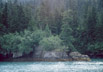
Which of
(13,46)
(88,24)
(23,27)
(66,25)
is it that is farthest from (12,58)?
(88,24)

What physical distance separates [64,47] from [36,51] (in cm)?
644

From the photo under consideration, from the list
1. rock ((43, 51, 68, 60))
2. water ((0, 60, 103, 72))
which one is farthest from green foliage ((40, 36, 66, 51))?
water ((0, 60, 103, 72))

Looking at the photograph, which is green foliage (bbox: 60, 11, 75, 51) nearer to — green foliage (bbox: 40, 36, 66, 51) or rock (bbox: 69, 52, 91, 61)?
green foliage (bbox: 40, 36, 66, 51)

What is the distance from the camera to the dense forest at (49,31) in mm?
49562

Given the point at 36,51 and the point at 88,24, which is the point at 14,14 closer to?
the point at 36,51

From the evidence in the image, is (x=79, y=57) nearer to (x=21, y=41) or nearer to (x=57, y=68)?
(x=21, y=41)

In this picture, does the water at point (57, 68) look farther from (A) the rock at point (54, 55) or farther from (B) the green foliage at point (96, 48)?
(B) the green foliage at point (96, 48)

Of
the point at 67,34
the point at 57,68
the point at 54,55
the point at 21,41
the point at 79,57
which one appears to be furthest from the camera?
the point at 67,34

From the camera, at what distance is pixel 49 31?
53250mm

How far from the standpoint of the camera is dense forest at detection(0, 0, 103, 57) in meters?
49.6

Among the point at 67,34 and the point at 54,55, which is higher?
the point at 67,34

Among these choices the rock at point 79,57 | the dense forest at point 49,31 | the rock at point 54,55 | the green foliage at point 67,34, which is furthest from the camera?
the green foliage at point 67,34

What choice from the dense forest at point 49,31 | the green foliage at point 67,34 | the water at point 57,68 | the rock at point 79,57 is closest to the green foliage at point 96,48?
the dense forest at point 49,31

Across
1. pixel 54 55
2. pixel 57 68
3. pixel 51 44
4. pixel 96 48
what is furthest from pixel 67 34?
pixel 57 68
